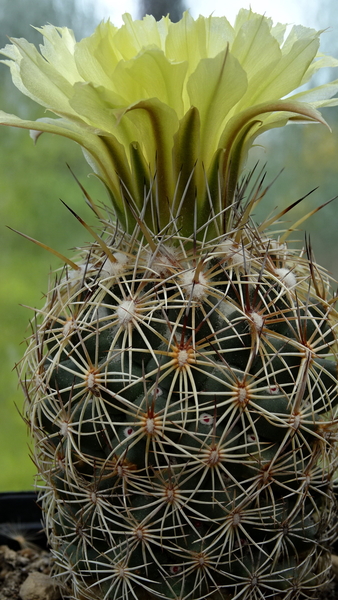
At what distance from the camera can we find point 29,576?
33.3 inches

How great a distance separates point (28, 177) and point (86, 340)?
0.62 m

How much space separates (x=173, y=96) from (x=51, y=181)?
0.59m

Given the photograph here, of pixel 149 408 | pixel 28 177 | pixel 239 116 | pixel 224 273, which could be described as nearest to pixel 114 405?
pixel 149 408

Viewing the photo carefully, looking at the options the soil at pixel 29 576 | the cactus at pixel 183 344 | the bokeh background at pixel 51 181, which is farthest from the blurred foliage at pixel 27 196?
the cactus at pixel 183 344

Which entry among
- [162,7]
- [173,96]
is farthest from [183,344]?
[162,7]

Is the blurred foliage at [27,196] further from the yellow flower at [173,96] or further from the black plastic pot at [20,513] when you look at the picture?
the yellow flower at [173,96]

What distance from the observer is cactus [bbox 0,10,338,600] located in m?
0.56

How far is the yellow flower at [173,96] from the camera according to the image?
553 millimetres

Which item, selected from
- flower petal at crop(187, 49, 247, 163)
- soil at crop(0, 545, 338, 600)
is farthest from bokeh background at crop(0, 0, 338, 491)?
flower petal at crop(187, 49, 247, 163)

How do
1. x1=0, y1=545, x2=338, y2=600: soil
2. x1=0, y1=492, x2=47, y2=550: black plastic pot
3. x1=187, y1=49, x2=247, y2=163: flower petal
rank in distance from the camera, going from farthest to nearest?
x1=0, y1=492, x2=47, y2=550: black plastic pot < x1=0, y1=545, x2=338, y2=600: soil < x1=187, y1=49, x2=247, y2=163: flower petal

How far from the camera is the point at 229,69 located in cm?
54

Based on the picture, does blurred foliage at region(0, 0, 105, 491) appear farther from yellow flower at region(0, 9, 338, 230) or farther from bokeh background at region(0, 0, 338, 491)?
yellow flower at region(0, 9, 338, 230)

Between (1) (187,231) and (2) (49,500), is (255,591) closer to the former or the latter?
(2) (49,500)

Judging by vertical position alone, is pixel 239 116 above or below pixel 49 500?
above
